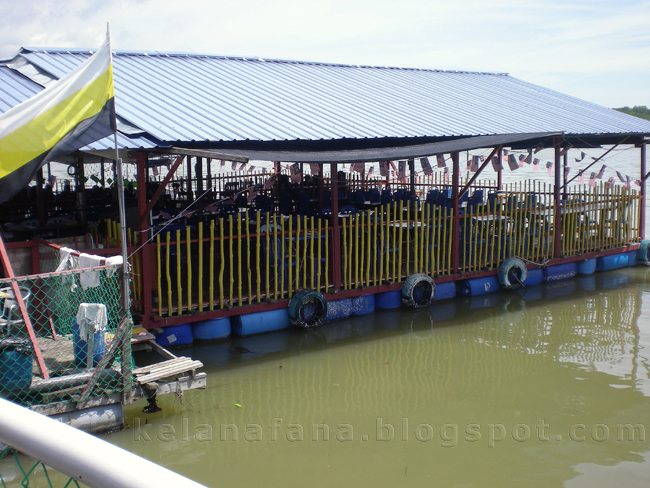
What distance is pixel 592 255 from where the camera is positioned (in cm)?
1286

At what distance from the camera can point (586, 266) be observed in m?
12.9

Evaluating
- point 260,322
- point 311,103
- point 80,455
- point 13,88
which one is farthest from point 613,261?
point 80,455

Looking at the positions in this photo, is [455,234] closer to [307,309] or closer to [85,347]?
[307,309]

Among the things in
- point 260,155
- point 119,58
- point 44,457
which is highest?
point 119,58

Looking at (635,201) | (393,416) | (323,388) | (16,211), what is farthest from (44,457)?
(635,201)

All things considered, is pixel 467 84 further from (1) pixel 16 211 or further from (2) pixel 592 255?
(1) pixel 16 211

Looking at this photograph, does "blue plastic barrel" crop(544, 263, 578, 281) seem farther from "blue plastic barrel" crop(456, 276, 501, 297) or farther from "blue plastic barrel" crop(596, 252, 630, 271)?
"blue plastic barrel" crop(456, 276, 501, 297)

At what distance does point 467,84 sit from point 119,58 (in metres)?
8.60

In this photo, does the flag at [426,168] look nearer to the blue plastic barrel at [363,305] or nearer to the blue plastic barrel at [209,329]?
the blue plastic barrel at [363,305]

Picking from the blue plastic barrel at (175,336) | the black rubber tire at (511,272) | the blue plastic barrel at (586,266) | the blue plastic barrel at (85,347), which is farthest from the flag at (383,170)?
the blue plastic barrel at (85,347)

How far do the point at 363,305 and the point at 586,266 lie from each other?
5827 mm

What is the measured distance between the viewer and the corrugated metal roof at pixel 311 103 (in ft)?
29.2

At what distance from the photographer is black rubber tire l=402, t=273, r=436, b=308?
10023mm

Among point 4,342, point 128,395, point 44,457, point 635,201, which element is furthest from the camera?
point 635,201
